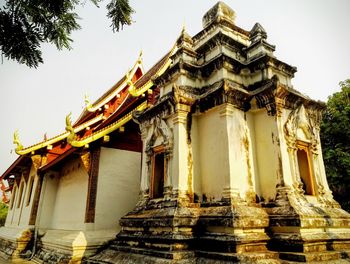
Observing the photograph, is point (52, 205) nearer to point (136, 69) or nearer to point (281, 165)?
point (136, 69)

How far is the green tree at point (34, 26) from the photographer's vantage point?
103 inches

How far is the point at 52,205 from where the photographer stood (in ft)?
33.0

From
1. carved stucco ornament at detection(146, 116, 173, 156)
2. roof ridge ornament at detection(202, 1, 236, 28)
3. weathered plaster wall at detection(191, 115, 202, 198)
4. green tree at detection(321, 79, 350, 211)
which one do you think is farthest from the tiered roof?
green tree at detection(321, 79, 350, 211)

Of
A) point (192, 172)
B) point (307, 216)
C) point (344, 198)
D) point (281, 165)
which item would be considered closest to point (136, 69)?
point (192, 172)

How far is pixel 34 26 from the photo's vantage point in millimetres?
2773

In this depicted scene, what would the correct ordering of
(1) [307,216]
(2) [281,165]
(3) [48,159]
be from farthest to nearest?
1. (3) [48,159]
2. (2) [281,165]
3. (1) [307,216]

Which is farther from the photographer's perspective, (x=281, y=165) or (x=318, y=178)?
(x=318, y=178)

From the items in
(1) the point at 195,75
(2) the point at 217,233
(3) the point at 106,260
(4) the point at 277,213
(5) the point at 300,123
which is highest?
(1) the point at 195,75

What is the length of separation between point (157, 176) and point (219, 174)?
1.59m

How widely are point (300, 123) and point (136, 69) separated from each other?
339 inches

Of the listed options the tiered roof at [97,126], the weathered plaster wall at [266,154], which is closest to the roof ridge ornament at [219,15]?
the tiered roof at [97,126]

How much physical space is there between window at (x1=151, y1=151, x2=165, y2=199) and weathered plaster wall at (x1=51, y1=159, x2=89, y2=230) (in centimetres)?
278

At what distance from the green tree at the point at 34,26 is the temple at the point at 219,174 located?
282 cm

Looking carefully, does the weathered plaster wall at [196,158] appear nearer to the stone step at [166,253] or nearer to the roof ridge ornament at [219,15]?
the stone step at [166,253]
